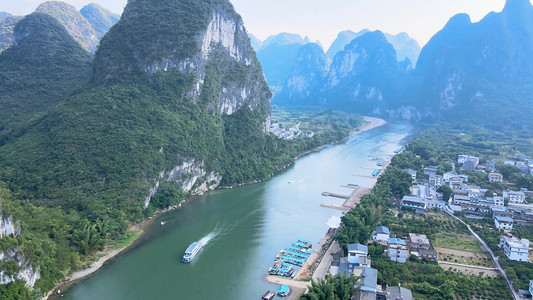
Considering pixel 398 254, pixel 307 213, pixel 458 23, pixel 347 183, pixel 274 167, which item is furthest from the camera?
pixel 458 23

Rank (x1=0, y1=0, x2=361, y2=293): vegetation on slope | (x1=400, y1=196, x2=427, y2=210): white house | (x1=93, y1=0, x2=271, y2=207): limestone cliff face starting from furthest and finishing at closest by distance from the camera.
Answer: (x1=93, y1=0, x2=271, y2=207): limestone cliff face
(x1=400, y1=196, x2=427, y2=210): white house
(x1=0, y1=0, x2=361, y2=293): vegetation on slope

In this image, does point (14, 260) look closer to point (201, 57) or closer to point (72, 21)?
point (201, 57)

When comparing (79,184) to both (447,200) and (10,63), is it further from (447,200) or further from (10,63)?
(447,200)

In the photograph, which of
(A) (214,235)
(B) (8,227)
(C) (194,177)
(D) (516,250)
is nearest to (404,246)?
(D) (516,250)

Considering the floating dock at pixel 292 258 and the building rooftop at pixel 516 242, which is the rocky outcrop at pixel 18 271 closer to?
the floating dock at pixel 292 258

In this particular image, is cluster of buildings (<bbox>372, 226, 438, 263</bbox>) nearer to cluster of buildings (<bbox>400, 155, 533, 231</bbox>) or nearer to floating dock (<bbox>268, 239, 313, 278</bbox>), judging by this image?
floating dock (<bbox>268, 239, 313, 278</bbox>)

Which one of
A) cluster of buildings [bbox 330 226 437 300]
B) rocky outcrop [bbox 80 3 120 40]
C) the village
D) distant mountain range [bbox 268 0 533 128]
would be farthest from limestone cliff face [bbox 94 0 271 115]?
distant mountain range [bbox 268 0 533 128]

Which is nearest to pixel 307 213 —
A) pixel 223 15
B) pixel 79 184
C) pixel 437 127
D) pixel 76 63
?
pixel 79 184
